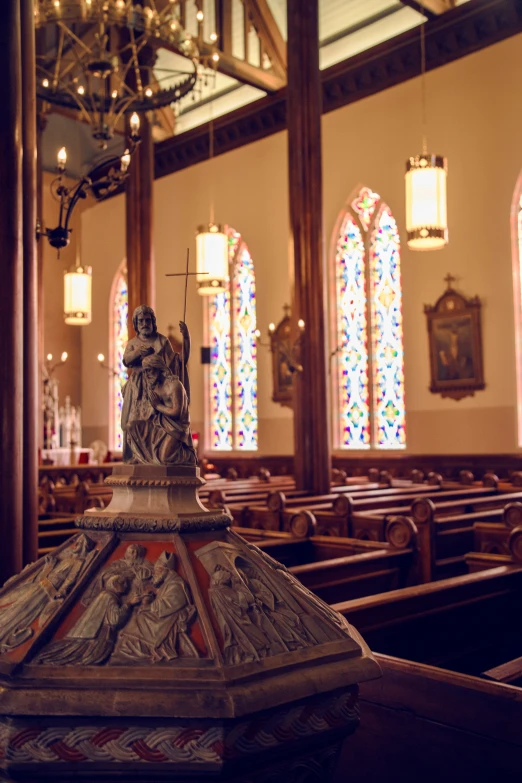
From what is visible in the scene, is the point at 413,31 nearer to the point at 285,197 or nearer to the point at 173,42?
the point at 285,197

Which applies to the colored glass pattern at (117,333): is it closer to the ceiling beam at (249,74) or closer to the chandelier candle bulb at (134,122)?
the ceiling beam at (249,74)

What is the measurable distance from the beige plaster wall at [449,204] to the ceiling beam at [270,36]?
1.21 meters

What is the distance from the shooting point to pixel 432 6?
11.0 meters

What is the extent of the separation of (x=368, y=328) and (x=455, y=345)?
188 cm

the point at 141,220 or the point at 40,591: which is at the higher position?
the point at 141,220

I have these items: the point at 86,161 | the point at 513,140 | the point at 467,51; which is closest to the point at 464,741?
the point at 513,140

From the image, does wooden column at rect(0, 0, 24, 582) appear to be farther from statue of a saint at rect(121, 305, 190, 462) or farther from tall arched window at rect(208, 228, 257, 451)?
tall arched window at rect(208, 228, 257, 451)

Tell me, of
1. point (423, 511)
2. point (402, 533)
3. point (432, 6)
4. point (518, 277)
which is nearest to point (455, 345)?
point (518, 277)

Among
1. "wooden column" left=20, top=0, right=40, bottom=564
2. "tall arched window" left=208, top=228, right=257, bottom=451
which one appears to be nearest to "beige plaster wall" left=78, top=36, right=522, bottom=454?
"tall arched window" left=208, top=228, right=257, bottom=451

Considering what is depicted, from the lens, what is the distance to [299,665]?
1.23 m

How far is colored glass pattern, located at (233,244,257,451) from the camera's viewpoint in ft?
47.3

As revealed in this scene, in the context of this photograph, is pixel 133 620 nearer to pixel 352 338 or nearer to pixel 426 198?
pixel 426 198

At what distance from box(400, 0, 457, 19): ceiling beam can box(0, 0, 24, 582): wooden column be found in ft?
27.2

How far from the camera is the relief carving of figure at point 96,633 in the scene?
1178mm
